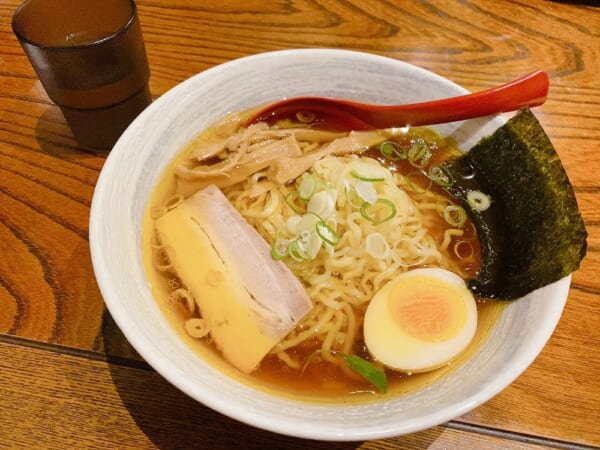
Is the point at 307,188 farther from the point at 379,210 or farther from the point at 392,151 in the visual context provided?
the point at 392,151

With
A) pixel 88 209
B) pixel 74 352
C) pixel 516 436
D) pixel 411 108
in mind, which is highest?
pixel 411 108

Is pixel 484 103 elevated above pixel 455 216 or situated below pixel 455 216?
above

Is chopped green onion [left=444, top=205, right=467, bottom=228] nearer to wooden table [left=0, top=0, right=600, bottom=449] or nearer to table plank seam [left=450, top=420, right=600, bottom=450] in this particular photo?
wooden table [left=0, top=0, right=600, bottom=449]

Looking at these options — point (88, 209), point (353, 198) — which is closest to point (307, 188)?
point (353, 198)

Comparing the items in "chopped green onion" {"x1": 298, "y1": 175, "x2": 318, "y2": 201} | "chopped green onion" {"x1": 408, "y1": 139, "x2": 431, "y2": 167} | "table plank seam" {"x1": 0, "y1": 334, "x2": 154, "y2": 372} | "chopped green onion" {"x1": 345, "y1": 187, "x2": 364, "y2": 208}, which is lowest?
"table plank seam" {"x1": 0, "y1": 334, "x2": 154, "y2": 372}

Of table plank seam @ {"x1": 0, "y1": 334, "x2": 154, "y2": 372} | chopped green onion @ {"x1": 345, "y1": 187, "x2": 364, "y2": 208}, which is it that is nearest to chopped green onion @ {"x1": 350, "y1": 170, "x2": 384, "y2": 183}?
chopped green onion @ {"x1": 345, "y1": 187, "x2": 364, "y2": 208}

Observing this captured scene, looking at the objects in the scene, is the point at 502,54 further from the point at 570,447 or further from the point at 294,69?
the point at 570,447

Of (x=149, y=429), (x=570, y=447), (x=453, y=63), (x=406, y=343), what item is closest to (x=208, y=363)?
(x=149, y=429)
